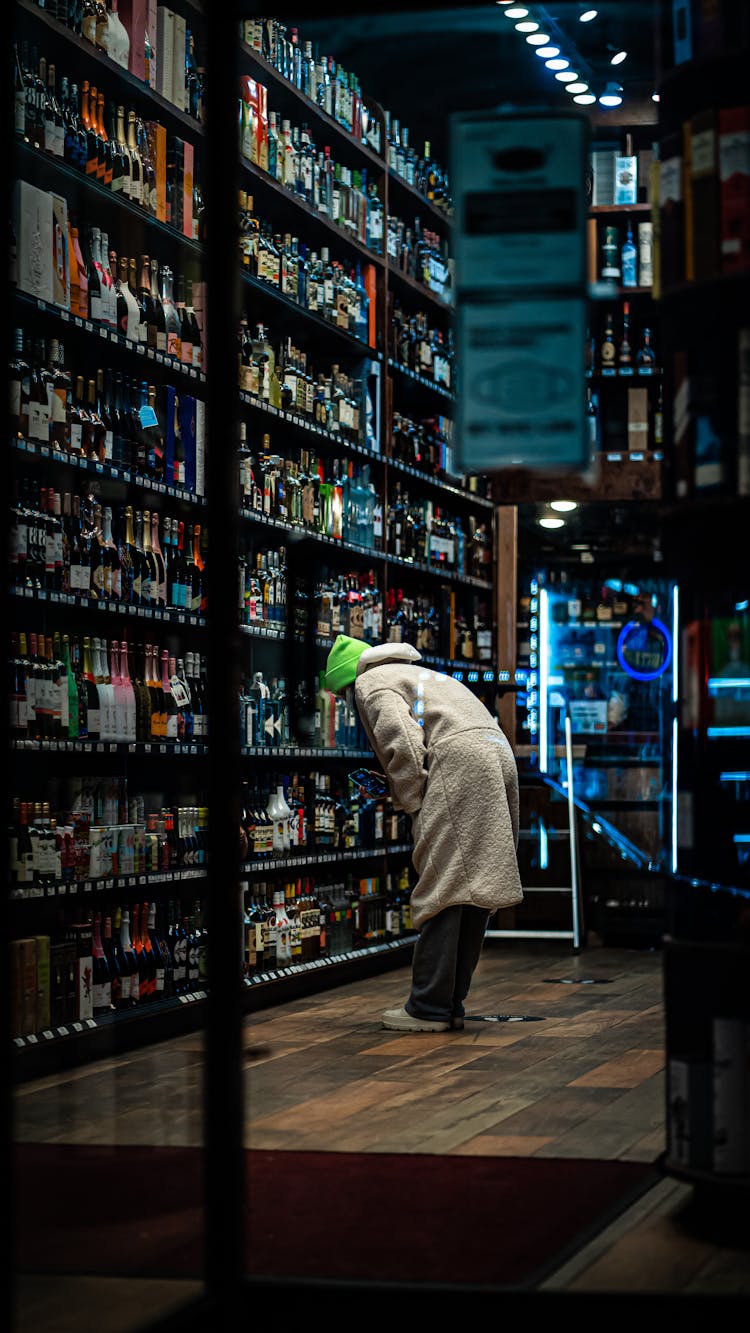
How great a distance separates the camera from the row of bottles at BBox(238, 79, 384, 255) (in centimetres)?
744

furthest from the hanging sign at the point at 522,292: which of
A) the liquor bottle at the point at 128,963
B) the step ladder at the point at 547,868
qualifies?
the step ladder at the point at 547,868

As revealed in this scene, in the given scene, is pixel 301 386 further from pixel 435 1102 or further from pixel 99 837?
pixel 435 1102

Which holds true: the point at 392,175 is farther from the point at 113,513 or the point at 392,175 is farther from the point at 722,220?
the point at 722,220

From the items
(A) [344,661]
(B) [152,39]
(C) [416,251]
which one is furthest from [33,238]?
(C) [416,251]

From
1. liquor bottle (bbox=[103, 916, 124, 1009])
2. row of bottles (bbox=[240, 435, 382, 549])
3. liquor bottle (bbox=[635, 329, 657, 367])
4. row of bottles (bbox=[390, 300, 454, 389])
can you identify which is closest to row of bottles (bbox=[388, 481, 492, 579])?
row of bottles (bbox=[240, 435, 382, 549])

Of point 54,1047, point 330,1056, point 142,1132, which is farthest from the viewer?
point 330,1056

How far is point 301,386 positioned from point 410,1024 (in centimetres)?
290

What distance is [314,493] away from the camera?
26.6ft

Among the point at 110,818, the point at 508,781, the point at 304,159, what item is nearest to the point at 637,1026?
the point at 508,781

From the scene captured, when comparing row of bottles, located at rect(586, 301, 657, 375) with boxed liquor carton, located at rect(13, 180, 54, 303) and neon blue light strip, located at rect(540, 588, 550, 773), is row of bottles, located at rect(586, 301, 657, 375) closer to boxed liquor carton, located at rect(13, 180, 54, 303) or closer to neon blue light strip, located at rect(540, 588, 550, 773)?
neon blue light strip, located at rect(540, 588, 550, 773)

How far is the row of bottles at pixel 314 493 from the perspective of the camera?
7.50 m

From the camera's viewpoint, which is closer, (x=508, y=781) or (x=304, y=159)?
(x=508, y=781)

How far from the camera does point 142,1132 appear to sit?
4.68m

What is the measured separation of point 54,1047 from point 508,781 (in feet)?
6.60
